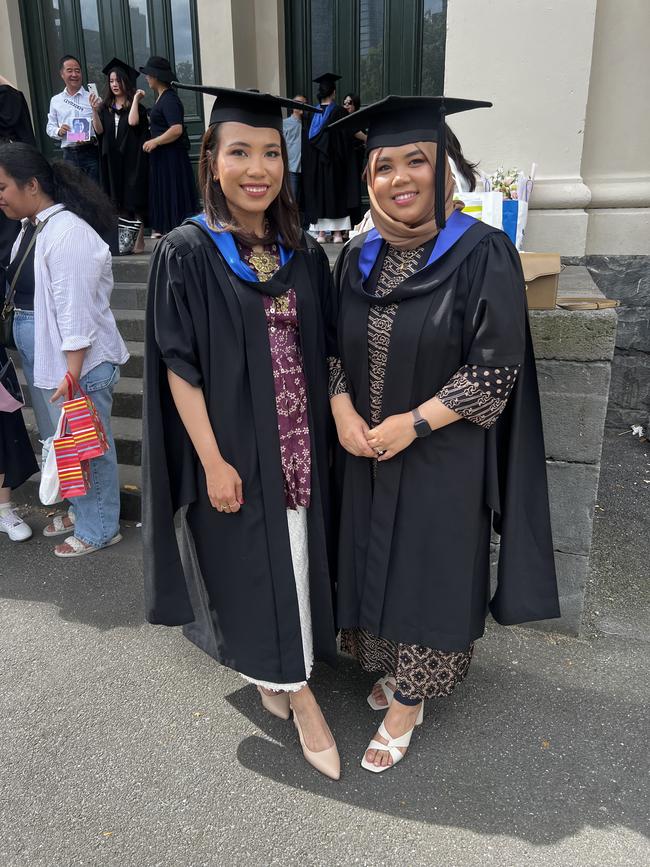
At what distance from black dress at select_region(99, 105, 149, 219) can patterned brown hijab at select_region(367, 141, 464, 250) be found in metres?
5.48

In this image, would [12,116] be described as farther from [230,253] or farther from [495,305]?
[495,305]

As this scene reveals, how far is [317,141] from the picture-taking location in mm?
6832

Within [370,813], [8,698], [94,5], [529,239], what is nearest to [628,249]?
[529,239]

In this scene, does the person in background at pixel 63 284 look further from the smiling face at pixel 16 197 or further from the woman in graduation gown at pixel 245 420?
the woman in graduation gown at pixel 245 420

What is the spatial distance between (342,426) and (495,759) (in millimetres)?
1309

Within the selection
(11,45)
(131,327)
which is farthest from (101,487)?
(11,45)

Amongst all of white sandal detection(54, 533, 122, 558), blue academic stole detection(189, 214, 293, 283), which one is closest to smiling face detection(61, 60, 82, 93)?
white sandal detection(54, 533, 122, 558)

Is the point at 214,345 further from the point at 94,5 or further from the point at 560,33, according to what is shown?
the point at 94,5

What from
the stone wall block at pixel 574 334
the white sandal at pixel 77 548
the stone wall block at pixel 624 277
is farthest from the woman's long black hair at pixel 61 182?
the stone wall block at pixel 624 277

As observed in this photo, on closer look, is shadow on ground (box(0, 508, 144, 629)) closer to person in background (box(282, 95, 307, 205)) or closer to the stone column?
the stone column

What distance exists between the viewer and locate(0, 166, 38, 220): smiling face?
3.42 meters

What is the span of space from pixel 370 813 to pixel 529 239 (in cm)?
362

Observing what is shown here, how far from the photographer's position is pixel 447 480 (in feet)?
7.18

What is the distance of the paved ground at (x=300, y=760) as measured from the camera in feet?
6.93
